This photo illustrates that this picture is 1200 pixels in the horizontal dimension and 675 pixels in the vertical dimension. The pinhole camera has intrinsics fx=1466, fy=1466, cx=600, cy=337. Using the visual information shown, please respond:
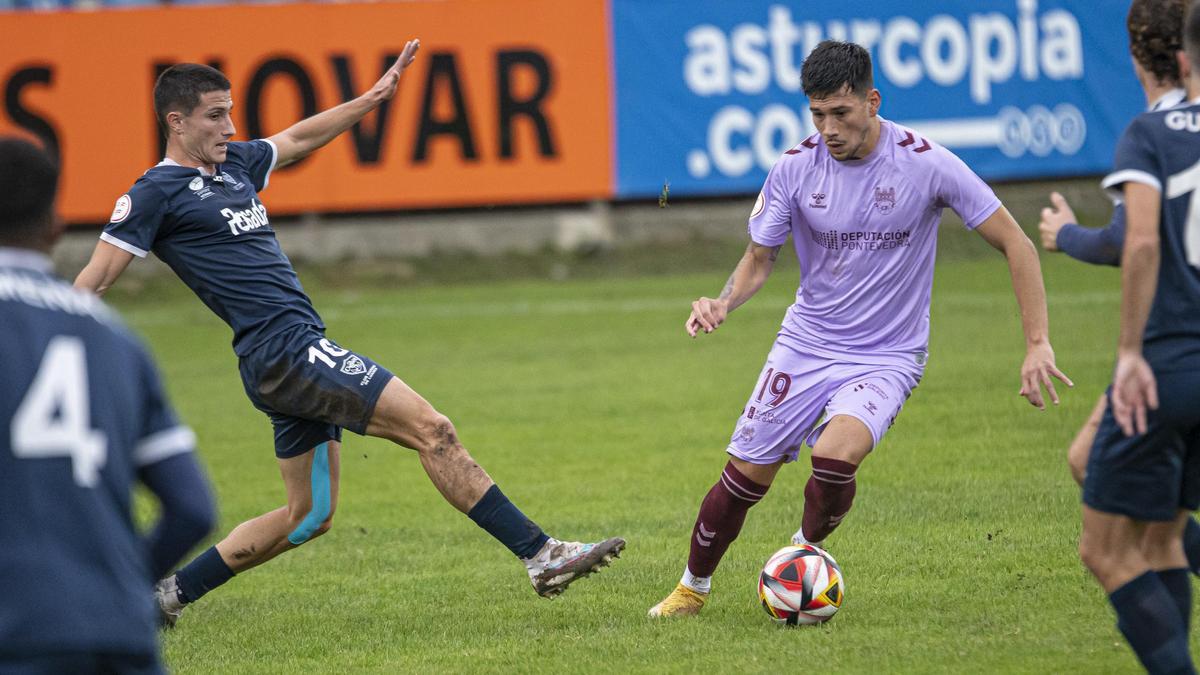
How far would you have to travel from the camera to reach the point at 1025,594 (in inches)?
238

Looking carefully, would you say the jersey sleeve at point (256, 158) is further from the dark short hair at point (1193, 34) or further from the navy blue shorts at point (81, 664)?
the dark short hair at point (1193, 34)

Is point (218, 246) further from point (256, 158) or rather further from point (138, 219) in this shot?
point (256, 158)

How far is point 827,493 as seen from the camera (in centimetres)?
582

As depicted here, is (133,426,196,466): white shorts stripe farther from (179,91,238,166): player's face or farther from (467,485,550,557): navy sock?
(179,91,238,166): player's face

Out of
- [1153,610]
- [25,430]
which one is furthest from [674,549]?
[25,430]

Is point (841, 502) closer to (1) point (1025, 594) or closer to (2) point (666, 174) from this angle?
(1) point (1025, 594)

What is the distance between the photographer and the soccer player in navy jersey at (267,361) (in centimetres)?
593

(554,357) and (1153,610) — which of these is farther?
(554,357)

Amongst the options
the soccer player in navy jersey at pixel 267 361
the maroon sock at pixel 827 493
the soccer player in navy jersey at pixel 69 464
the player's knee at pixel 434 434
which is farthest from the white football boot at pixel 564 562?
the soccer player in navy jersey at pixel 69 464

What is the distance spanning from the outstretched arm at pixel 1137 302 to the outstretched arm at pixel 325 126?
380 centimetres

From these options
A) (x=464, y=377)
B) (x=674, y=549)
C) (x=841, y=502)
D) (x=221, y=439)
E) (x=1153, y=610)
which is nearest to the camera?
(x=1153, y=610)

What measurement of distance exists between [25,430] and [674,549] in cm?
475

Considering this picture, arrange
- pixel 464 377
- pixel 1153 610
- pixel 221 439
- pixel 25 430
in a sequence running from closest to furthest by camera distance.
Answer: pixel 25 430
pixel 1153 610
pixel 221 439
pixel 464 377

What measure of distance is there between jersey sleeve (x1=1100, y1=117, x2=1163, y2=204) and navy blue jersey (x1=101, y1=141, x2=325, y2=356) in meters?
3.35
